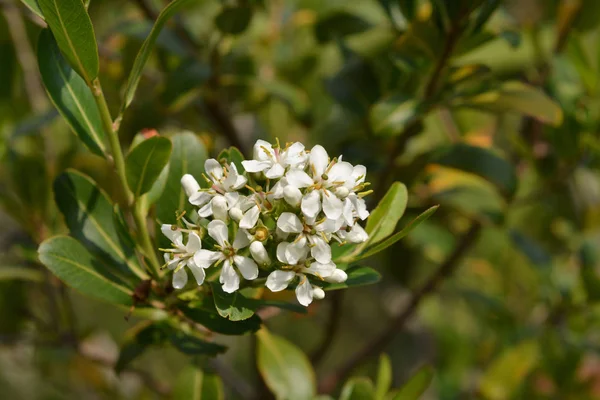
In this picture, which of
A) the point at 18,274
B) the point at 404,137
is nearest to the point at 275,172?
the point at 404,137

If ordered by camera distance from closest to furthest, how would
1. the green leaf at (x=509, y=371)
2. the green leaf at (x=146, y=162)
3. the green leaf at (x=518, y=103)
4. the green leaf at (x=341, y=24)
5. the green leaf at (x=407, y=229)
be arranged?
the green leaf at (x=407, y=229) → the green leaf at (x=146, y=162) → the green leaf at (x=518, y=103) → the green leaf at (x=341, y=24) → the green leaf at (x=509, y=371)

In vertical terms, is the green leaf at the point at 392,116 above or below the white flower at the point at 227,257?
below

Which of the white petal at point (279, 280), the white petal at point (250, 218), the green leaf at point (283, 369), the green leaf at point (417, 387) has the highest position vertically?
the white petal at point (250, 218)

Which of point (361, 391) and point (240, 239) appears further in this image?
point (361, 391)

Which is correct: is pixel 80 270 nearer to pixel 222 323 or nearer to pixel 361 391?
pixel 222 323

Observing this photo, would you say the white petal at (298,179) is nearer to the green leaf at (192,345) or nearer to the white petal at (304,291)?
the white petal at (304,291)

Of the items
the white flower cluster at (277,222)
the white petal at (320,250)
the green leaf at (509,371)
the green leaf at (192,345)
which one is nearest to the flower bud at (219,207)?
the white flower cluster at (277,222)

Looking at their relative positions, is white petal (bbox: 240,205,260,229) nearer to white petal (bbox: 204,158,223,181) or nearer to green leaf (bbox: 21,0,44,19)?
white petal (bbox: 204,158,223,181)
